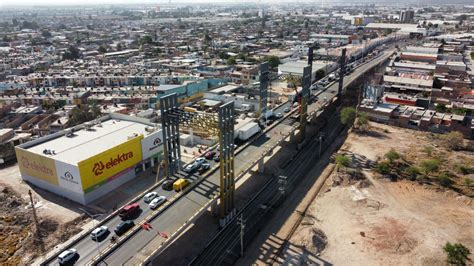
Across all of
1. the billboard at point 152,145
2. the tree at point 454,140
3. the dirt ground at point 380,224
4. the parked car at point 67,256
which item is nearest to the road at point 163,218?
the parked car at point 67,256

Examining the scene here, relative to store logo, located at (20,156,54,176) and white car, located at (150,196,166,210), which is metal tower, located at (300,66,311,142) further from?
store logo, located at (20,156,54,176)

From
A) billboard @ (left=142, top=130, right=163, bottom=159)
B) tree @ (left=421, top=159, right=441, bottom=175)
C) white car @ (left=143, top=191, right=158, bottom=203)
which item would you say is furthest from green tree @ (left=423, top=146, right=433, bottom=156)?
white car @ (left=143, top=191, right=158, bottom=203)

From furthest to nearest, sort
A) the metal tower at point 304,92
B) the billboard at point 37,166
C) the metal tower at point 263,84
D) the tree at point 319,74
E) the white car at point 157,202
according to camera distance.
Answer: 1. the tree at point 319,74
2. the metal tower at point 263,84
3. the metal tower at point 304,92
4. the billboard at point 37,166
5. the white car at point 157,202

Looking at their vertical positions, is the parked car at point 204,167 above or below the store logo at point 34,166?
above

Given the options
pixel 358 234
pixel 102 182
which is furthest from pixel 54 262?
pixel 358 234

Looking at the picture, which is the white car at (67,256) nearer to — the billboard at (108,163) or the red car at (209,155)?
the billboard at (108,163)
